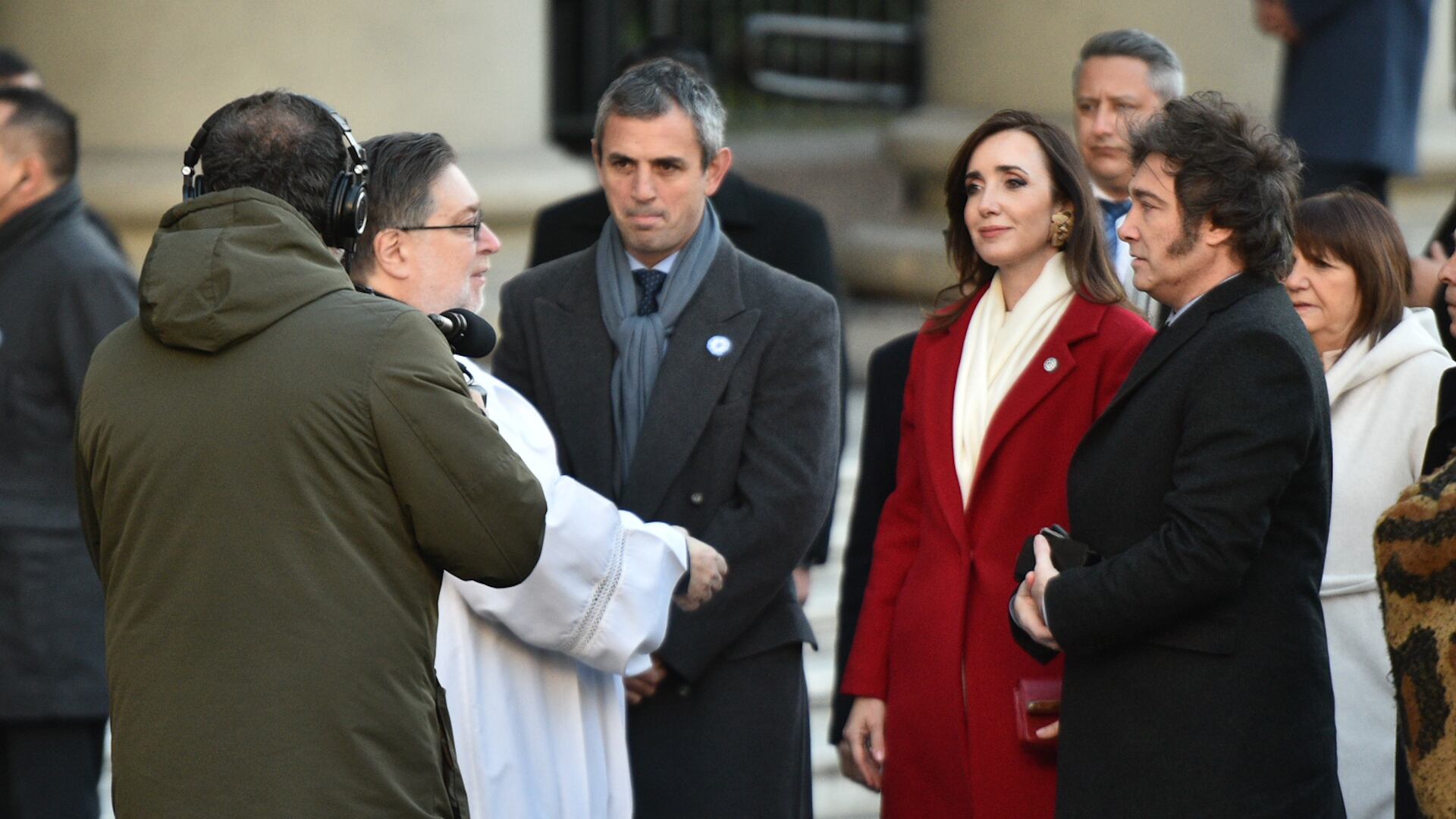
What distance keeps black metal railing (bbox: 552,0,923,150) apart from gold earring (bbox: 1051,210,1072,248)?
789 cm

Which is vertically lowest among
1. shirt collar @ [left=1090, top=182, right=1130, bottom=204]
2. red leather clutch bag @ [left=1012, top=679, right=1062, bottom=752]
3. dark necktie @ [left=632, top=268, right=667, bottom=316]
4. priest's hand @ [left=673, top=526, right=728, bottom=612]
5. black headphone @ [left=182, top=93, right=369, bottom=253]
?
red leather clutch bag @ [left=1012, top=679, right=1062, bottom=752]

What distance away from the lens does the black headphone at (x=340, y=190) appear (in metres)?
2.69

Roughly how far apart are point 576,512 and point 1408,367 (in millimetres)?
1606

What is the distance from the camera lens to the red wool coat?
344cm

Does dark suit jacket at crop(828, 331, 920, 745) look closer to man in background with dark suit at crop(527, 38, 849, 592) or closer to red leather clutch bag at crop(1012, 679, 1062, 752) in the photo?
man in background with dark suit at crop(527, 38, 849, 592)

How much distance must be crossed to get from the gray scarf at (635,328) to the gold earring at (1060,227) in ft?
2.32

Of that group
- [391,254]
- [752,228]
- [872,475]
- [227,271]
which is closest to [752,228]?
[752,228]

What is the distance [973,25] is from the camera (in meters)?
7.89

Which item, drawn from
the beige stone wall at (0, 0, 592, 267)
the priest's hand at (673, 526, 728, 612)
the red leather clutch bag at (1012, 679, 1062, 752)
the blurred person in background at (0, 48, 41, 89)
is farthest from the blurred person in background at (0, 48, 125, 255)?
the red leather clutch bag at (1012, 679, 1062, 752)

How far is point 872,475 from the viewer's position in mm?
4371

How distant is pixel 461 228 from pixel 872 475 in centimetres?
143


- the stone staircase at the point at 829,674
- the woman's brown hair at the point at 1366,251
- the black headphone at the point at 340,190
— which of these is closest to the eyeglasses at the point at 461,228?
the black headphone at the point at 340,190

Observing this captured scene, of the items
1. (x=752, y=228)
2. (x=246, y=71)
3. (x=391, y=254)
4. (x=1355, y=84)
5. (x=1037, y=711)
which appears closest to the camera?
(x=391, y=254)

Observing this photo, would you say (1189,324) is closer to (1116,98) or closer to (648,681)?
(648,681)
